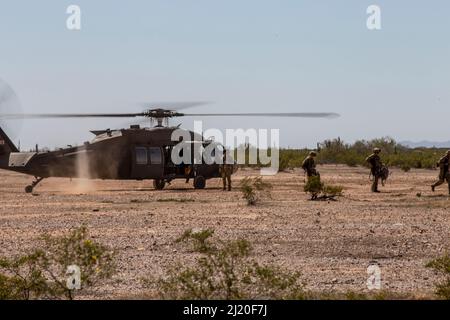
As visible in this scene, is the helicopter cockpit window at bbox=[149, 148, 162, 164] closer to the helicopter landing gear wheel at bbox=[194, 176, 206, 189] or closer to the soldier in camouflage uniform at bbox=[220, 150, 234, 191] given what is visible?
the helicopter landing gear wheel at bbox=[194, 176, 206, 189]

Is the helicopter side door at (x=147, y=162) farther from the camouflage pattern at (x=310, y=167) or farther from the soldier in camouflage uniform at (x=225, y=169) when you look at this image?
the camouflage pattern at (x=310, y=167)

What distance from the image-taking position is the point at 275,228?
1838 centimetres

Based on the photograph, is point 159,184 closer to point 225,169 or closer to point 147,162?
point 147,162

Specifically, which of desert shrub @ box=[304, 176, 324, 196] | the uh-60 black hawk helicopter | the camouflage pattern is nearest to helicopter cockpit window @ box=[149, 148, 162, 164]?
the uh-60 black hawk helicopter

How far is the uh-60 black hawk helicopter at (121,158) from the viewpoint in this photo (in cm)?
3219

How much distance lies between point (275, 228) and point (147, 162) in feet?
49.3

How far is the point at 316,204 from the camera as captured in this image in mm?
25250

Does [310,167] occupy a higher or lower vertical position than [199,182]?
higher

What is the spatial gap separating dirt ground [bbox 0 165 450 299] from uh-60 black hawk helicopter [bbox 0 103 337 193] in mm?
1846

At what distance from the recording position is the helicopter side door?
32719 mm

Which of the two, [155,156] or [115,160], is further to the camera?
[155,156]

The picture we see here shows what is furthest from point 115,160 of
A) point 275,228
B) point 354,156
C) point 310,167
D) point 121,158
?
point 354,156
